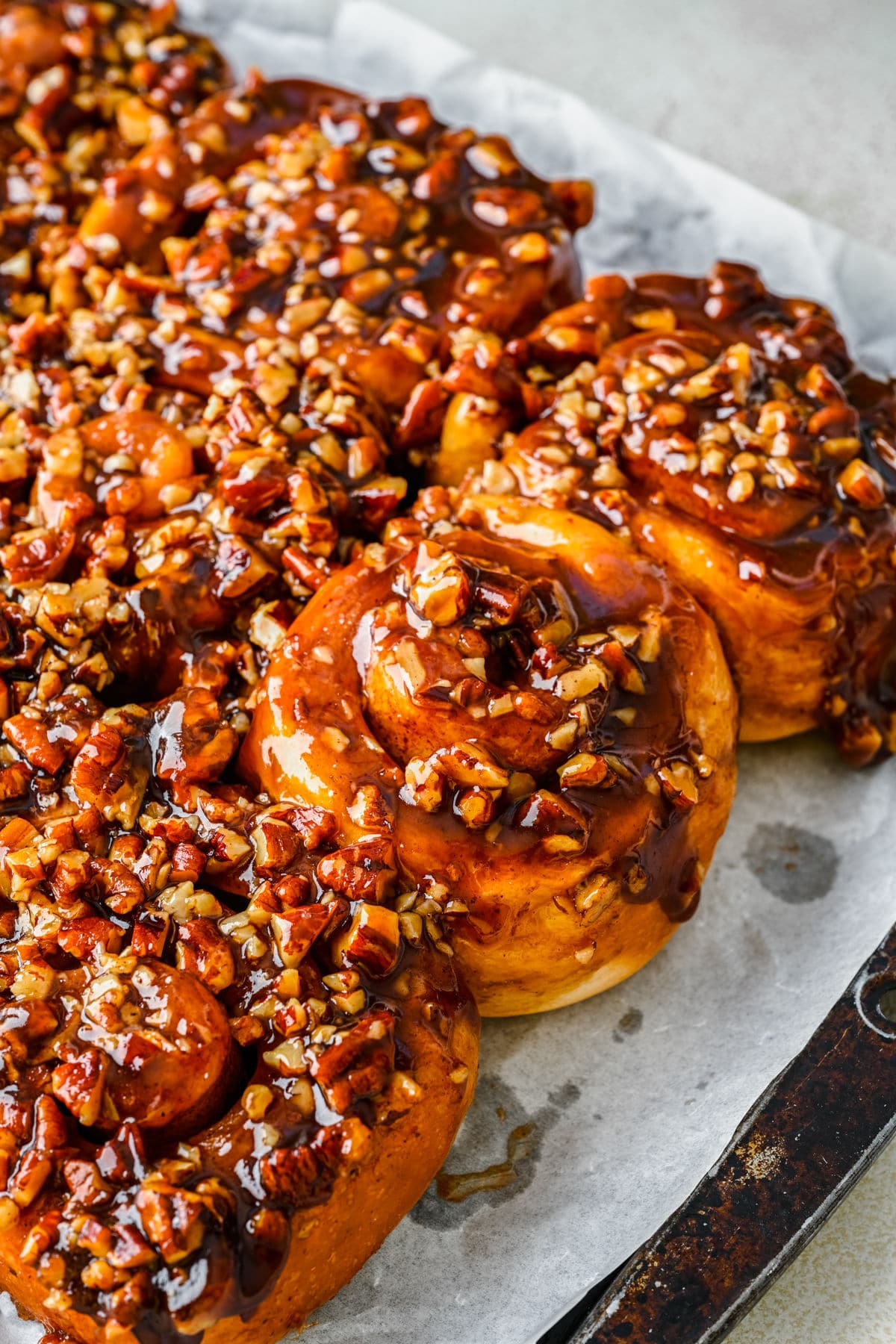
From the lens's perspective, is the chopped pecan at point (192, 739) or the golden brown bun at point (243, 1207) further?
the chopped pecan at point (192, 739)

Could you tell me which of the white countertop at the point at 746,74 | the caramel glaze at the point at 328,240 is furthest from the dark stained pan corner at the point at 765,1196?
the white countertop at the point at 746,74

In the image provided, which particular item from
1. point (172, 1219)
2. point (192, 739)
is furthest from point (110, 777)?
point (172, 1219)

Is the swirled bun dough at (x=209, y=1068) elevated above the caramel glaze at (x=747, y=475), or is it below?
below

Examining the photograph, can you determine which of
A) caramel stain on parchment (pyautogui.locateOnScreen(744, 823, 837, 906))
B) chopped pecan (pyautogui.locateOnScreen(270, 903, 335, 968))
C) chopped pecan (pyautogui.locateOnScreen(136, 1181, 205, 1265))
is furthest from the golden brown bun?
caramel stain on parchment (pyautogui.locateOnScreen(744, 823, 837, 906))

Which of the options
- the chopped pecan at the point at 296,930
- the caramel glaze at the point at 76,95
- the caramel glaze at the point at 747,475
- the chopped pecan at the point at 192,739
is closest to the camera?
the chopped pecan at the point at 296,930

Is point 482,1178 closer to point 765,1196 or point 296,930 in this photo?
point 765,1196

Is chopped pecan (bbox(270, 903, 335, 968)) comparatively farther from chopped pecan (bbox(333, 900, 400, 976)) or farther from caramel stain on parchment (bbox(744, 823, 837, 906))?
caramel stain on parchment (bbox(744, 823, 837, 906))

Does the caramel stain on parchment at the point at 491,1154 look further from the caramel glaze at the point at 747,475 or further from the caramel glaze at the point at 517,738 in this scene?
the caramel glaze at the point at 747,475
